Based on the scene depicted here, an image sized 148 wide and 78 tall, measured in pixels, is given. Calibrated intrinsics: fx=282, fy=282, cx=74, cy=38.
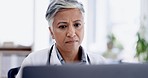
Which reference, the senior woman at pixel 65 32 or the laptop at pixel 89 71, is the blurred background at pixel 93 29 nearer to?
the senior woman at pixel 65 32

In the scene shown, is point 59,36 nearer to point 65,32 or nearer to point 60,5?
point 65,32

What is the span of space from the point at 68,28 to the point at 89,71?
0.78 metres

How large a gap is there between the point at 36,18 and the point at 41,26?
13 cm

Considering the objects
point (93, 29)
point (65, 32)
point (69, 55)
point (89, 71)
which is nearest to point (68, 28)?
point (65, 32)

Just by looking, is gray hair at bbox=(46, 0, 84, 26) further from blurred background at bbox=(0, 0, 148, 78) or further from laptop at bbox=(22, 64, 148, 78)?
blurred background at bbox=(0, 0, 148, 78)

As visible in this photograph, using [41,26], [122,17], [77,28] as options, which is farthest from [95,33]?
[77,28]

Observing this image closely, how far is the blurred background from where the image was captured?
379 centimetres

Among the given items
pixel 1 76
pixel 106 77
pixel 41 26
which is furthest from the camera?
pixel 41 26

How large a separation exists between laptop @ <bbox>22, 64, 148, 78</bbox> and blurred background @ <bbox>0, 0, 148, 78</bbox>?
315 cm

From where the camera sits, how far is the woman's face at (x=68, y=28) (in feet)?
4.39

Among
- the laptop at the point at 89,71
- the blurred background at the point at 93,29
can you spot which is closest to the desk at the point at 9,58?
the blurred background at the point at 93,29

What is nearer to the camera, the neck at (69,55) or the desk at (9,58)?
the neck at (69,55)

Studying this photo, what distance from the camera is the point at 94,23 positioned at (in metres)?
4.23

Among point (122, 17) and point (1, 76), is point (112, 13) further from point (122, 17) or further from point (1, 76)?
point (1, 76)
